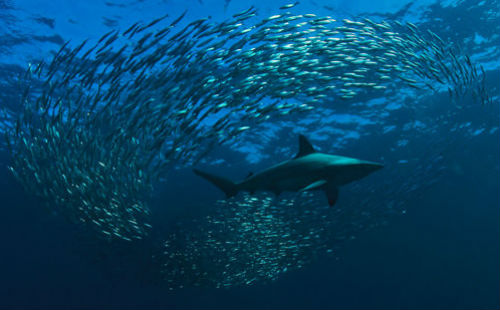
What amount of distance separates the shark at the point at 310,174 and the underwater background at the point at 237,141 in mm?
3431

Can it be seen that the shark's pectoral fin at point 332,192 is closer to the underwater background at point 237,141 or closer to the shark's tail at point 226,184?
the shark's tail at point 226,184

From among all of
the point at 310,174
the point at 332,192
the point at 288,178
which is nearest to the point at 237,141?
the point at 288,178

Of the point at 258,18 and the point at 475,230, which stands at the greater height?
the point at 258,18

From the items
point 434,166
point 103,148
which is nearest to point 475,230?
point 434,166

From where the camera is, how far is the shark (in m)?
3.65

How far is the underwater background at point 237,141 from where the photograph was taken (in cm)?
880

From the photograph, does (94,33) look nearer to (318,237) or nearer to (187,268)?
(187,268)

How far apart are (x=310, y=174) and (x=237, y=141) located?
14032 millimetres

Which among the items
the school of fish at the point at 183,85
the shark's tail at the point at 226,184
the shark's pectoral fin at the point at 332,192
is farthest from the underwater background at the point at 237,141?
the shark's pectoral fin at the point at 332,192

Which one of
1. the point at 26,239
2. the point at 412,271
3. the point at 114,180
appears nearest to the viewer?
the point at 114,180

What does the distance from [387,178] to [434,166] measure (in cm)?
322

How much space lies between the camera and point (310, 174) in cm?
400

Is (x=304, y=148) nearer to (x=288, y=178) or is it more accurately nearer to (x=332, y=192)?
(x=288, y=178)

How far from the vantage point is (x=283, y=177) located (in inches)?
164
